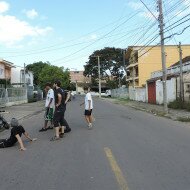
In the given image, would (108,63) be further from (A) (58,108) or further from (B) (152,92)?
(A) (58,108)

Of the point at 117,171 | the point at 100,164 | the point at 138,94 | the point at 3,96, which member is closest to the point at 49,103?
the point at 100,164

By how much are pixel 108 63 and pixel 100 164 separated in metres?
98.3

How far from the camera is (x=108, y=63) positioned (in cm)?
10725

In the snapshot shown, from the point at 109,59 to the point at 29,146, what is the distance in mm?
94878

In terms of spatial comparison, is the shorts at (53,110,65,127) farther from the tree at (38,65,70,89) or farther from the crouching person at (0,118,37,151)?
the tree at (38,65,70,89)

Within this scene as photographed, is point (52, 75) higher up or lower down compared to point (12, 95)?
higher up

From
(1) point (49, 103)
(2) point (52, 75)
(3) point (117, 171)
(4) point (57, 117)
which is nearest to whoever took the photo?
(3) point (117, 171)

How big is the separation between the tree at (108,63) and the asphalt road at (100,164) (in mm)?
92278

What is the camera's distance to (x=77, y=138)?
14.3 meters

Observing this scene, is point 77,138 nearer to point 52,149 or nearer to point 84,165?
point 52,149

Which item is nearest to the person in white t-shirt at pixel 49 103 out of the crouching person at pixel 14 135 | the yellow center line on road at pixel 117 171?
the crouching person at pixel 14 135

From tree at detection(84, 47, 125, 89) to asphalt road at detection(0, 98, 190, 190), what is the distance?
9228cm

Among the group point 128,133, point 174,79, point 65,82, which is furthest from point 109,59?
point 128,133

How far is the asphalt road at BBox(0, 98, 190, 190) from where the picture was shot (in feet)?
25.1
